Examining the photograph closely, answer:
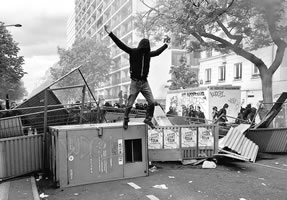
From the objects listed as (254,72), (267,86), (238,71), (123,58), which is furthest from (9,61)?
(123,58)

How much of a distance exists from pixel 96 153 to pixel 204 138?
2.77m

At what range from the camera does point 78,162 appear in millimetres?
5082

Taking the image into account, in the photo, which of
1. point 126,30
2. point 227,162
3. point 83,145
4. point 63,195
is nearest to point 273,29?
point 227,162

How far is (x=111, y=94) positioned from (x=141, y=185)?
5234 centimetres

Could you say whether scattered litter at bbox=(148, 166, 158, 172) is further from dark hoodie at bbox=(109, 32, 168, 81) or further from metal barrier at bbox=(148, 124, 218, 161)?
dark hoodie at bbox=(109, 32, 168, 81)

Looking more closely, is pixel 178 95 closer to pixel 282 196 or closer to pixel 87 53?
pixel 282 196

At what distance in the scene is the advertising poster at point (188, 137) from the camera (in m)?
6.82

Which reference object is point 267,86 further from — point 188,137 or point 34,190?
point 34,190

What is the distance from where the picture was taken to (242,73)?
2184 cm

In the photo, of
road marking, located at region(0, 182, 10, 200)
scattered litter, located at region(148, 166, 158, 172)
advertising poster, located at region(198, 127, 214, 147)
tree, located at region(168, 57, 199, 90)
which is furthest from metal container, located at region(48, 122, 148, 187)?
tree, located at region(168, 57, 199, 90)

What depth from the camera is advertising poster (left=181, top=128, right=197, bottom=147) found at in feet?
22.4

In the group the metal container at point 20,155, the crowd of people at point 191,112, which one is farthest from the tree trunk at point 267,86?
the metal container at point 20,155

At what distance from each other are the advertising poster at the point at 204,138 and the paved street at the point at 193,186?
1.79 ft

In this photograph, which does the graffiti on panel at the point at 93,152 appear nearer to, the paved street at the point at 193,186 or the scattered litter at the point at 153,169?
the paved street at the point at 193,186
